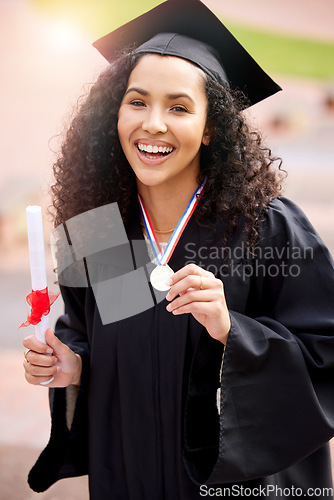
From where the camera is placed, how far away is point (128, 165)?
2.01m

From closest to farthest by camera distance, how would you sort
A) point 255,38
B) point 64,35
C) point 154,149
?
1. point 154,149
2. point 64,35
3. point 255,38

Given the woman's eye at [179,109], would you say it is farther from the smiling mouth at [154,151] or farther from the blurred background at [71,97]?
the blurred background at [71,97]

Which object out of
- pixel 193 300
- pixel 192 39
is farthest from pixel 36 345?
pixel 192 39

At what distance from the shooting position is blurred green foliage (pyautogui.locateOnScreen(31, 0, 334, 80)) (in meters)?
10.9

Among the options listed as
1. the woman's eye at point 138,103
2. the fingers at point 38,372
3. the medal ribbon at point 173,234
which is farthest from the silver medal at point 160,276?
the woman's eye at point 138,103

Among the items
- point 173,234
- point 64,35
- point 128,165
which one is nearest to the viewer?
point 173,234

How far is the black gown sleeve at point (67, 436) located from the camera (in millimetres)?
2020

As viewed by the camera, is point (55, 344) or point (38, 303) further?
point (55, 344)

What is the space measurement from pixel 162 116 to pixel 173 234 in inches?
15.4

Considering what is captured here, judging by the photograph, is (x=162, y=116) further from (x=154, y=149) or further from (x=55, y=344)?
(x=55, y=344)

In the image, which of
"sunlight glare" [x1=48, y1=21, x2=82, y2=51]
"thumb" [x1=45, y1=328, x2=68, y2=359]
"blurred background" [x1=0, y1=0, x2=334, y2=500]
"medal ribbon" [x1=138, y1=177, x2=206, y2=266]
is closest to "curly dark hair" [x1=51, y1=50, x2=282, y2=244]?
"medal ribbon" [x1=138, y1=177, x2=206, y2=266]

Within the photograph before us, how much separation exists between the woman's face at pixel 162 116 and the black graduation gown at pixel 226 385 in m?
0.25

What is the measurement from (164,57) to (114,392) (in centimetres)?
114

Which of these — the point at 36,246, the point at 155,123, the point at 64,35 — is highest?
the point at 64,35
